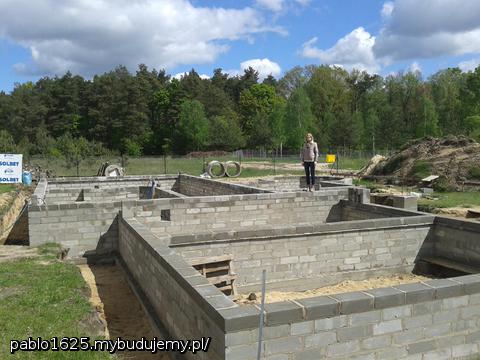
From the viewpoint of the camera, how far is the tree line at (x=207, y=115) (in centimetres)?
5550

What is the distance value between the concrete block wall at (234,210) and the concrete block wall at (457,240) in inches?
114

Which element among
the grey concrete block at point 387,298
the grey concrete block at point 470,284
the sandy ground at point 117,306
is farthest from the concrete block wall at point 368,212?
the sandy ground at point 117,306

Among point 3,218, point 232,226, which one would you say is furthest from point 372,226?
point 3,218

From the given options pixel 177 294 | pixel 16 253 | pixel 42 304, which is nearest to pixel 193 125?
pixel 16 253

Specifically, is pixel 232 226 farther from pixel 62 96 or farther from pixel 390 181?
pixel 62 96

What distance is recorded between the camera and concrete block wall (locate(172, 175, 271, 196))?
1327cm

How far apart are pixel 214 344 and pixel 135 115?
5573 centimetres

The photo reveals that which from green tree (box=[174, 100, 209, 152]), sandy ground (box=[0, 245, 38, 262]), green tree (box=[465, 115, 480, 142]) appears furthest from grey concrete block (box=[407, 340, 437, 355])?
green tree (box=[174, 100, 209, 152])

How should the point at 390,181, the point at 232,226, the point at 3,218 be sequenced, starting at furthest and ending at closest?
the point at 390,181 < the point at 3,218 < the point at 232,226

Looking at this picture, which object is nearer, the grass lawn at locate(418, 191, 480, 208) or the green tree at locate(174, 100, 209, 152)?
the grass lawn at locate(418, 191, 480, 208)

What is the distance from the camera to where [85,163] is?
32500 mm

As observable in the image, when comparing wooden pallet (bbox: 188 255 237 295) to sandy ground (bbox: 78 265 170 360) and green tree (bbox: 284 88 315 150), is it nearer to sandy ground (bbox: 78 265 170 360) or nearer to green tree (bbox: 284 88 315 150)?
sandy ground (bbox: 78 265 170 360)

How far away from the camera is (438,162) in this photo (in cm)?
2145

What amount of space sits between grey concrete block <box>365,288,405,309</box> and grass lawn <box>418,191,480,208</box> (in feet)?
34.8
